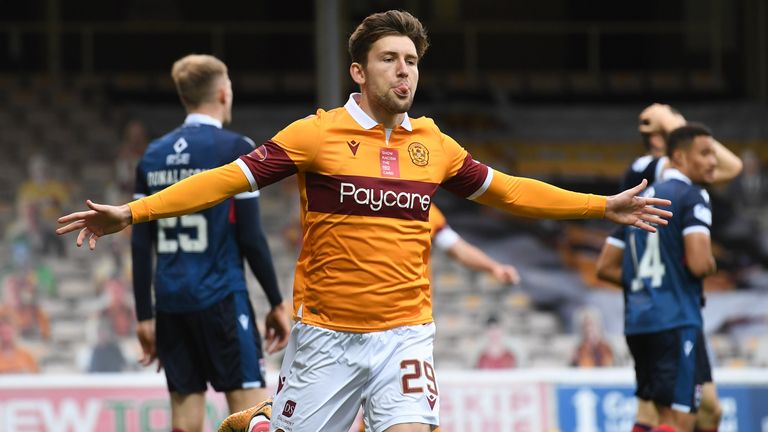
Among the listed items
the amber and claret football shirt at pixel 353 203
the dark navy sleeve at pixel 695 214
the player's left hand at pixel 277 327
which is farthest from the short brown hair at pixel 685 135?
the amber and claret football shirt at pixel 353 203

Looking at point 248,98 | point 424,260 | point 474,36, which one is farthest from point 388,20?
point 474,36

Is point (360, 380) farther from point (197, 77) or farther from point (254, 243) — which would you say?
point (197, 77)

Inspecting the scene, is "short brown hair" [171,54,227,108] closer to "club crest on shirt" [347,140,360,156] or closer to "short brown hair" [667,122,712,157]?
"club crest on shirt" [347,140,360,156]

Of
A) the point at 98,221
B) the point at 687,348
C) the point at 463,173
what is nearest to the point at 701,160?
the point at 687,348

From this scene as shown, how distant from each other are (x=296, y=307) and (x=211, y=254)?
125cm

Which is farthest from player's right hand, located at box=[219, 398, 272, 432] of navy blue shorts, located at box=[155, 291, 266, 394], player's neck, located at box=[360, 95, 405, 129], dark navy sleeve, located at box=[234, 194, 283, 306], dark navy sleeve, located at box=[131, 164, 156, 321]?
player's neck, located at box=[360, 95, 405, 129]

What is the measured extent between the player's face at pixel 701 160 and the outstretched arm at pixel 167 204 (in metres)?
2.80

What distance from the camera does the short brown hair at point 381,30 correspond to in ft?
16.2

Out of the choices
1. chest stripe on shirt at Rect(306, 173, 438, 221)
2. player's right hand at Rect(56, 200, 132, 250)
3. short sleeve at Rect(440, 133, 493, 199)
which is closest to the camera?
player's right hand at Rect(56, 200, 132, 250)

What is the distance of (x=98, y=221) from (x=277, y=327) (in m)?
1.77

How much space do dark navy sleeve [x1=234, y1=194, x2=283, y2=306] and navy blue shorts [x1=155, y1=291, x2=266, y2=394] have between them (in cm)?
16

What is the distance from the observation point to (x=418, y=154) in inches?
195

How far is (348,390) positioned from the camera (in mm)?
4871

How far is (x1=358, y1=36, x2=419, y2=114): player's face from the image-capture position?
4.88 m
